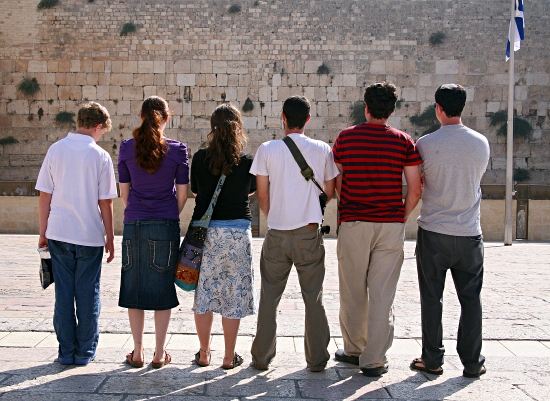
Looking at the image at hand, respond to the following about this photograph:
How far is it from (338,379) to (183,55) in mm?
16901

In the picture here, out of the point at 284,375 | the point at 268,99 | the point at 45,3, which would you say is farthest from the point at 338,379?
the point at 45,3

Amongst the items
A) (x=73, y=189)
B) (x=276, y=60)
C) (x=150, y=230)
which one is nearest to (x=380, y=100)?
(x=150, y=230)

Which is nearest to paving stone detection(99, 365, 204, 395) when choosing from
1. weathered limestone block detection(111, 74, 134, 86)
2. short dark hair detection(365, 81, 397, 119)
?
short dark hair detection(365, 81, 397, 119)

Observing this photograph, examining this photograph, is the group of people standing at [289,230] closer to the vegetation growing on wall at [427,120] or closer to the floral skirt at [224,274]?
the floral skirt at [224,274]

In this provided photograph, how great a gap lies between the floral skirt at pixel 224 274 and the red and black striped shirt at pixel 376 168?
0.71 m

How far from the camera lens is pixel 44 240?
4.05 meters

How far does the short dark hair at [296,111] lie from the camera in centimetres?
398

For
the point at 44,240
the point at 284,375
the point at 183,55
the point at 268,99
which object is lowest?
the point at 284,375

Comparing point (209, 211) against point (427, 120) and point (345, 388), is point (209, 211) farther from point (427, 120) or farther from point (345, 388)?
point (427, 120)

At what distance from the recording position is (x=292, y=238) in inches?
154

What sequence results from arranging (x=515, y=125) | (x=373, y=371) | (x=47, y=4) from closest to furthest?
(x=373, y=371), (x=515, y=125), (x=47, y=4)

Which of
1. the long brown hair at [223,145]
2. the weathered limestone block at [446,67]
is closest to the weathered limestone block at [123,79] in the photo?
the weathered limestone block at [446,67]

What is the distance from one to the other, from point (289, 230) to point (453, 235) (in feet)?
3.29

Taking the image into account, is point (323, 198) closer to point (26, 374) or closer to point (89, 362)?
point (89, 362)
